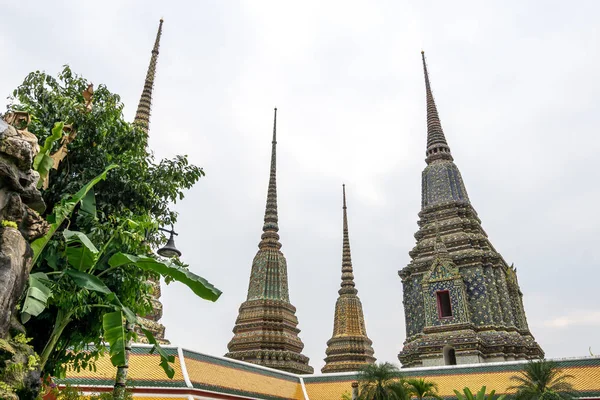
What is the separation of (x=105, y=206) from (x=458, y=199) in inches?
792

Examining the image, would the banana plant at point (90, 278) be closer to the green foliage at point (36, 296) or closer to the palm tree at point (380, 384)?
the green foliage at point (36, 296)

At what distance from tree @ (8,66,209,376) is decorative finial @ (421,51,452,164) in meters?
20.6

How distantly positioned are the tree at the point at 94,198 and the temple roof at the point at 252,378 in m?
5.31

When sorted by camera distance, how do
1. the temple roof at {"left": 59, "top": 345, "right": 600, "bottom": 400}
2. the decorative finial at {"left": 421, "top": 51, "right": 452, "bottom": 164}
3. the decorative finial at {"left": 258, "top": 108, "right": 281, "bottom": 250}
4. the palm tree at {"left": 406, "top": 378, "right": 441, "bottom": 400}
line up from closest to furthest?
1. the temple roof at {"left": 59, "top": 345, "right": 600, "bottom": 400}
2. the palm tree at {"left": 406, "top": 378, "right": 441, "bottom": 400}
3. the decorative finial at {"left": 258, "top": 108, "right": 281, "bottom": 250}
4. the decorative finial at {"left": 421, "top": 51, "right": 452, "bottom": 164}

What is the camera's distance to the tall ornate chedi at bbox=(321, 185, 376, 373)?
81.0 feet

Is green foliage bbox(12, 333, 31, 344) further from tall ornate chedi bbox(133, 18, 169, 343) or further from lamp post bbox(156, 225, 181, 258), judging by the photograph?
tall ornate chedi bbox(133, 18, 169, 343)

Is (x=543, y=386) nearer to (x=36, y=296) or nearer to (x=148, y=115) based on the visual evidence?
(x=36, y=296)

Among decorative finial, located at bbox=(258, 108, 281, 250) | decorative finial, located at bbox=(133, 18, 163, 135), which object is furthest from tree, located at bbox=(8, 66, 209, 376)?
decorative finial, located at bbox=(258, 108, 281, 250)

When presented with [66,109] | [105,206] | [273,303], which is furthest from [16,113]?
[273,303]

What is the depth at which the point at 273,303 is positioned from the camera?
23609mm

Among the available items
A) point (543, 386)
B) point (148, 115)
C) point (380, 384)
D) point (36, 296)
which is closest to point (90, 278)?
point (36, 296)

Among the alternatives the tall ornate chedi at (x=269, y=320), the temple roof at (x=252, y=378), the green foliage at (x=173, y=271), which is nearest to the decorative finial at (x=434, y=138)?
the tall ornate chedi at (x=269, y=320)

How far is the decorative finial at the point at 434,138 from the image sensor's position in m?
27.4

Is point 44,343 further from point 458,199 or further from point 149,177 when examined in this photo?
point 458,199
